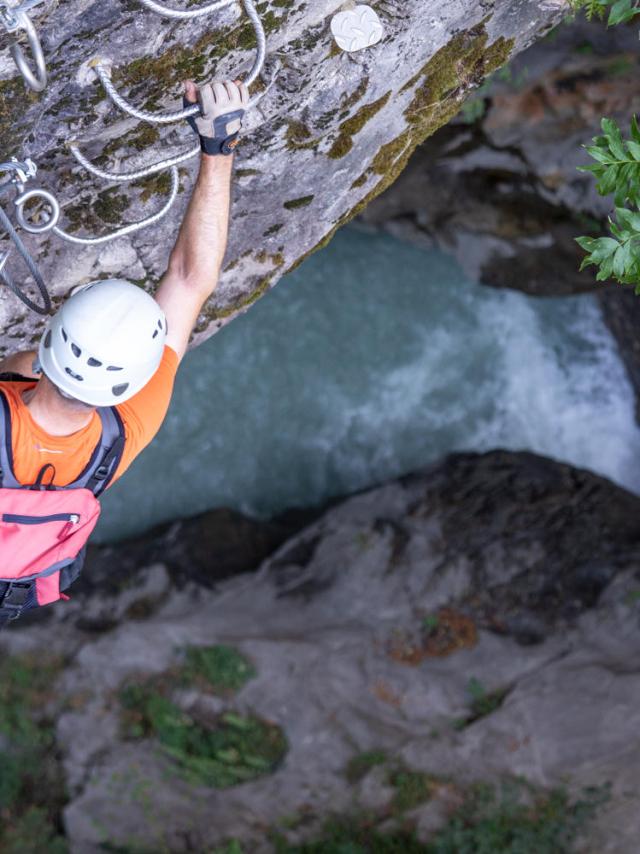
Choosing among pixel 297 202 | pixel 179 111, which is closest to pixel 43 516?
pixel 179 111

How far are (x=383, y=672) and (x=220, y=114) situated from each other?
5.73m

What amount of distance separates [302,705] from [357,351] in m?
4.17

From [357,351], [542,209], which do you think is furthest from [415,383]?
[542,209]

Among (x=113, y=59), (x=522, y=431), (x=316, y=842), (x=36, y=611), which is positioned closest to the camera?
(x=113, y=59)

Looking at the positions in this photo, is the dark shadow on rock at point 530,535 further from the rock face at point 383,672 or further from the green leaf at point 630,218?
the green leaf at point 630,218

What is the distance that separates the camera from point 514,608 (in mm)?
7664

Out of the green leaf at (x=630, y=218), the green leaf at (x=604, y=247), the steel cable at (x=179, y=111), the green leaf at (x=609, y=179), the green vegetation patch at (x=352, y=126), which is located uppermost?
the steel cable at (x=179, y=111)

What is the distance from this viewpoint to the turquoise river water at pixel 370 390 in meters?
8.95

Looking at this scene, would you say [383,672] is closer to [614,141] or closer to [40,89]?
[614,141]

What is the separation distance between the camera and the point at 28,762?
25.8ft

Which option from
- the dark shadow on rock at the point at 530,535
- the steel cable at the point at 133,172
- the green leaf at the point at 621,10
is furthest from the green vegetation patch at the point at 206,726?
the green leaf at the point at 621,10

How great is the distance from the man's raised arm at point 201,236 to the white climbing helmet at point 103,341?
354mm

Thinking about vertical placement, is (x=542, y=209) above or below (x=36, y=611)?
above

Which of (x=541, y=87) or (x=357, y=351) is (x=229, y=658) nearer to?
(x=357, y=351)
